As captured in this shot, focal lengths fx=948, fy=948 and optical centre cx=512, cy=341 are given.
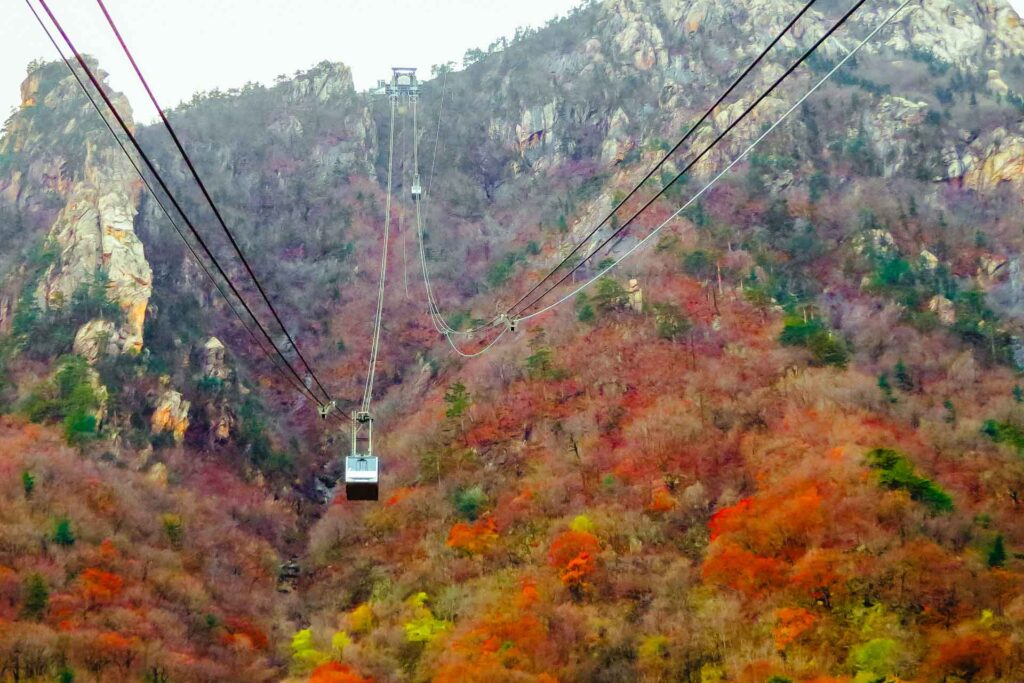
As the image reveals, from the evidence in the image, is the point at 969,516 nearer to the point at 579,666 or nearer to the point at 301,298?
the point at 579,666

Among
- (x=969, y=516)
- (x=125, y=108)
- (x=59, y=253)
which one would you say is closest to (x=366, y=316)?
(x=59, y=253)

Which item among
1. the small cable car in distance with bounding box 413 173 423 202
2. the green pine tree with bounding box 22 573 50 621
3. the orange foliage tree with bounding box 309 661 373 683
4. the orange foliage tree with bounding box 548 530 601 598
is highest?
the small cable car in distance with bounding box 413 173 423 202

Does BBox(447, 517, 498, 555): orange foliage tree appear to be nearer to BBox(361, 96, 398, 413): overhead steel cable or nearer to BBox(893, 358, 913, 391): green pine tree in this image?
BBox(361, 96, 398, 413): overhead steel cable

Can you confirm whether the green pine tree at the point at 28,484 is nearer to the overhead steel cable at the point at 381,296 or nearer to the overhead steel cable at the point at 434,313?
the overhead steel cable at the point at 381,296

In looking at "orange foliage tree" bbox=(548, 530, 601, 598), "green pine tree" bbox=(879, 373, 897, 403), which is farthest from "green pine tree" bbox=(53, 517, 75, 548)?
"green pine tree" bbox=(879, 373, 897, 403)

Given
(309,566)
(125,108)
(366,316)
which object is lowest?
(309,566)

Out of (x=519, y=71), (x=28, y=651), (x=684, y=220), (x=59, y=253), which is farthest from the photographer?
(x=519, y=71)

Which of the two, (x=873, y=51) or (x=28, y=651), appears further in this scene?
(x=873, y=51)

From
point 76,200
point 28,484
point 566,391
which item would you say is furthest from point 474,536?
point 76,200

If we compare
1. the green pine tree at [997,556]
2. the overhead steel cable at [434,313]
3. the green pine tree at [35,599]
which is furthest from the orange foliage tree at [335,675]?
the overhead steel cable at [434,313]
